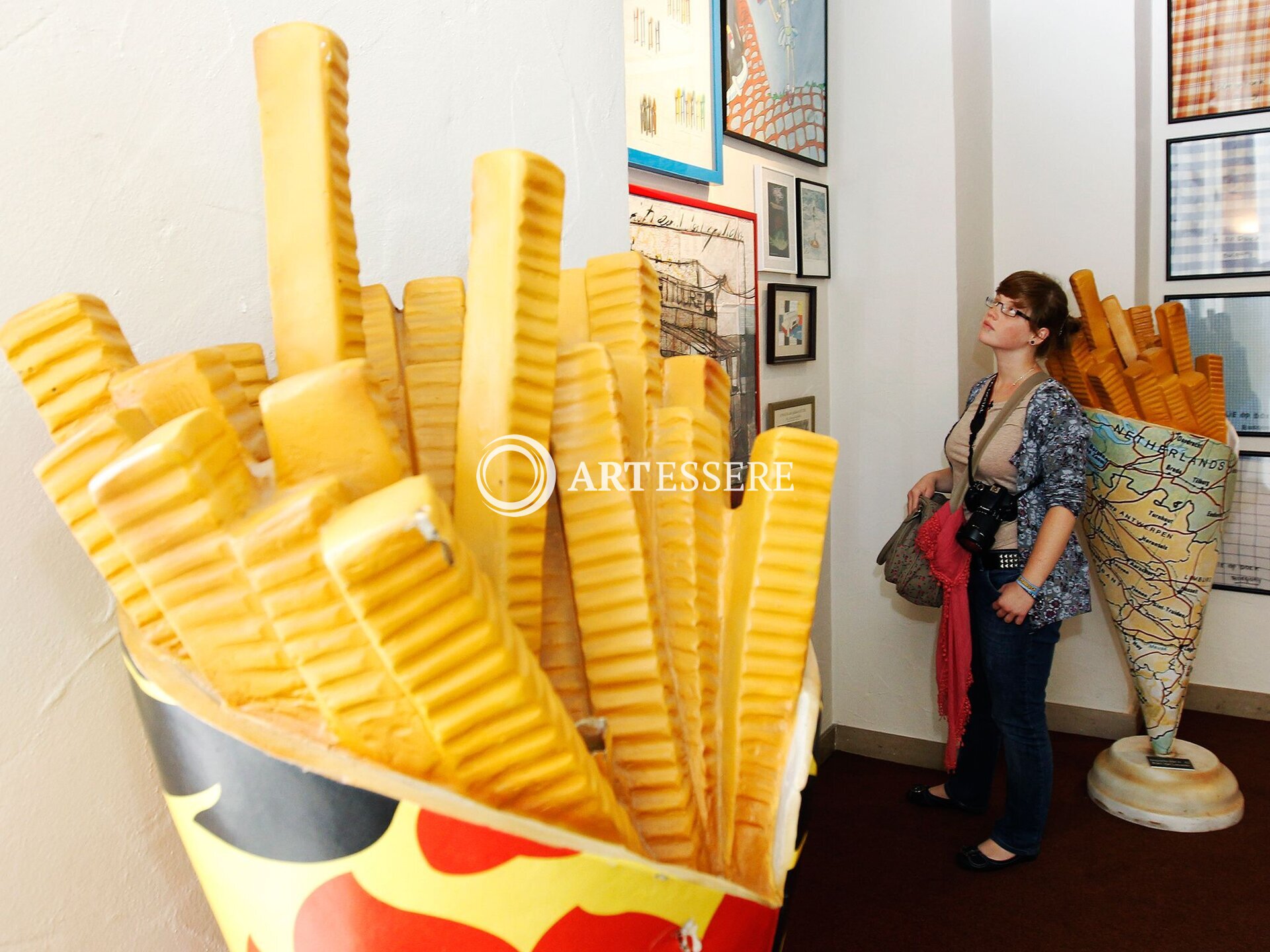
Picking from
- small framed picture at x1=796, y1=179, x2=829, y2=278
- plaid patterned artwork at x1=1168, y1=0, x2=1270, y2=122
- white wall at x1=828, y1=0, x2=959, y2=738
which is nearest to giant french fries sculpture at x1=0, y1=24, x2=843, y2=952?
small framed picture at x1=796, y1=179, x2=829, y2=278

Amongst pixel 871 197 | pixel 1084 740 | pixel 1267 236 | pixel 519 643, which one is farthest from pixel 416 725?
pixel 1267 236

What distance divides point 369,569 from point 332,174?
0.22 meters

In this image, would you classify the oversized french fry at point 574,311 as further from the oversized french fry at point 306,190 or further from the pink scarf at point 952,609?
the pink scarf at point 952,609

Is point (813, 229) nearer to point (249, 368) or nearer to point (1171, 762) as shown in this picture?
point (1171, 762)

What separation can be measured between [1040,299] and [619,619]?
2.21 m

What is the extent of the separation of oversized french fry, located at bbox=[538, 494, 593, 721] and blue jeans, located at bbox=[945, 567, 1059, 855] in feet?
6.67

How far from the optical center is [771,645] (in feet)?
1.64

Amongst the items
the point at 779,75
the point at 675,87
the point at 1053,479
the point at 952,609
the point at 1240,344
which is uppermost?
the point at 779,75

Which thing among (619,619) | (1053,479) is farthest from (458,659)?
(1053,479)

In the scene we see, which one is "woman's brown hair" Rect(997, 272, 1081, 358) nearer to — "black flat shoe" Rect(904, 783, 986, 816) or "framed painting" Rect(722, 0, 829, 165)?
"framed painting" Rect(722, 0, 829, 165)

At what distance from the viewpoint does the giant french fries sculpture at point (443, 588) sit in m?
0.33

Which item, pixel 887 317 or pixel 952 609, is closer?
pixel 952 609

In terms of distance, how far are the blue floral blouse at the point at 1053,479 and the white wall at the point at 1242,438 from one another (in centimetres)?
128

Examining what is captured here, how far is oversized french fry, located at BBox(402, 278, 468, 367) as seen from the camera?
1.76 feet
